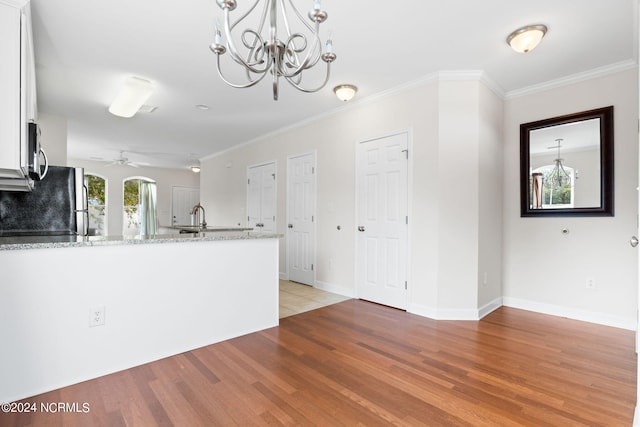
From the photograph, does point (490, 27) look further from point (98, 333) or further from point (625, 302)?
point (98, 333)

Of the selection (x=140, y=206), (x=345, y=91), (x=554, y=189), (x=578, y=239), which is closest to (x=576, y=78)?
(x=554, y=189)

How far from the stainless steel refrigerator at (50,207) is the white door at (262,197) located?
2628mm

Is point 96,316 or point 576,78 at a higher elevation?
point 576,78

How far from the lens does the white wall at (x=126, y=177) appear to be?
820 centimetres

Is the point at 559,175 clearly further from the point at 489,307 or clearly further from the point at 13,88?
the point at 13,88

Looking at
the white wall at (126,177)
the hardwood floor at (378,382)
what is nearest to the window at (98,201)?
the white wall at (126,177)

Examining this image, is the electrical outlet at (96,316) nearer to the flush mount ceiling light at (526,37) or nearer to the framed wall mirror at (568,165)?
the flush mount ceiling light at (526,37)

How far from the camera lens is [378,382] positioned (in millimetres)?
2037

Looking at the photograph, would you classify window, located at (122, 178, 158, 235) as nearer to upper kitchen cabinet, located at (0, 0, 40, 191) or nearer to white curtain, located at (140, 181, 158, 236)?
white curtain, located at (140, 181, 158, 236)

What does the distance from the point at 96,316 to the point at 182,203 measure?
7.96m

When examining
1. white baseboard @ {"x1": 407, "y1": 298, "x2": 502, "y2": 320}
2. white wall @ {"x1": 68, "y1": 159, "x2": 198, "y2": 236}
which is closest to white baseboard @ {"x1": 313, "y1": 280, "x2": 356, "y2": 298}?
white baseboard @ {"x1": 407, "y1": 298, "x2": 502, "y2": 320}

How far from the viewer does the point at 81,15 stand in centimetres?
234

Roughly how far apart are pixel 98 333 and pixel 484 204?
344 cm

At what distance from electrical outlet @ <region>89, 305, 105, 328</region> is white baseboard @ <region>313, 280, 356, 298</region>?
269cm
